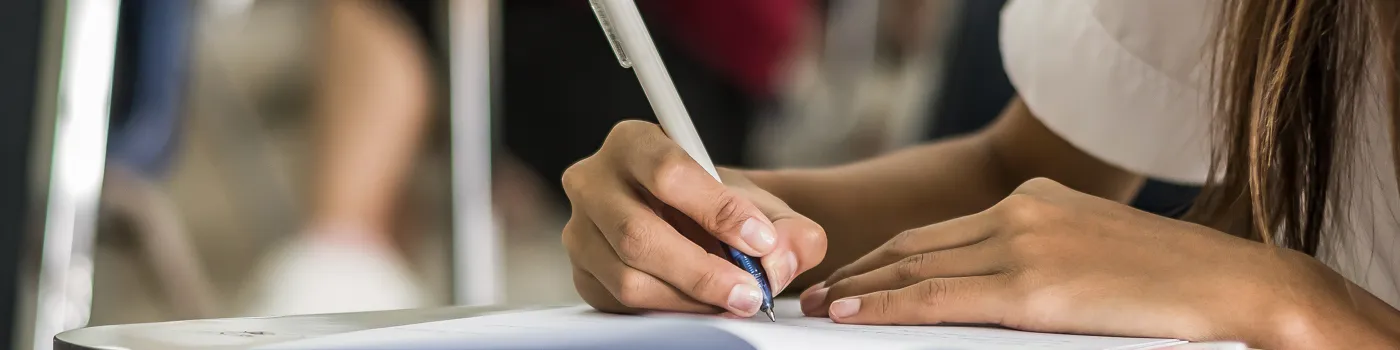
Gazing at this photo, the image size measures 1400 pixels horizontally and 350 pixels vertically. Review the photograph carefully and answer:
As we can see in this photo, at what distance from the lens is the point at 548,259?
3.66ft

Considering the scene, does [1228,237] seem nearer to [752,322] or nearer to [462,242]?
[752,322]

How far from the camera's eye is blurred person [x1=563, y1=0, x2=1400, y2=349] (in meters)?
0.27

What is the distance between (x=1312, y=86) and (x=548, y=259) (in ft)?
2.79

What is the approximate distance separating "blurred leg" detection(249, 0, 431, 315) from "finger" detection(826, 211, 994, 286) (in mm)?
569

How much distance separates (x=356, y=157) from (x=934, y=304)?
0.70 m

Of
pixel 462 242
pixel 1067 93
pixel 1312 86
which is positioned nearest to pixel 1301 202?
pixel 1312 86

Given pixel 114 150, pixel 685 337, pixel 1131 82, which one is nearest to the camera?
pixel 685 337

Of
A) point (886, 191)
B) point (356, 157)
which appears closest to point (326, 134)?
point (356, 157)

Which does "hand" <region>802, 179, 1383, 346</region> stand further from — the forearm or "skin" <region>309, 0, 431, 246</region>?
"skin" <region>309, 0, 431, 246</region>

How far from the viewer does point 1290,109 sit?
36 centimetres

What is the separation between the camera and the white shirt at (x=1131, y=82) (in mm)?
485

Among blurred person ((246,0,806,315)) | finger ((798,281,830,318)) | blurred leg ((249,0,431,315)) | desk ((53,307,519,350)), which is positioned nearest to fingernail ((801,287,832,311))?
finger ((798,281,830,318))

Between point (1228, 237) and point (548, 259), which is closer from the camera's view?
point (1228, 237)

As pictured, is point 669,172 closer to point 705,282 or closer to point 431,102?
point 705,282
